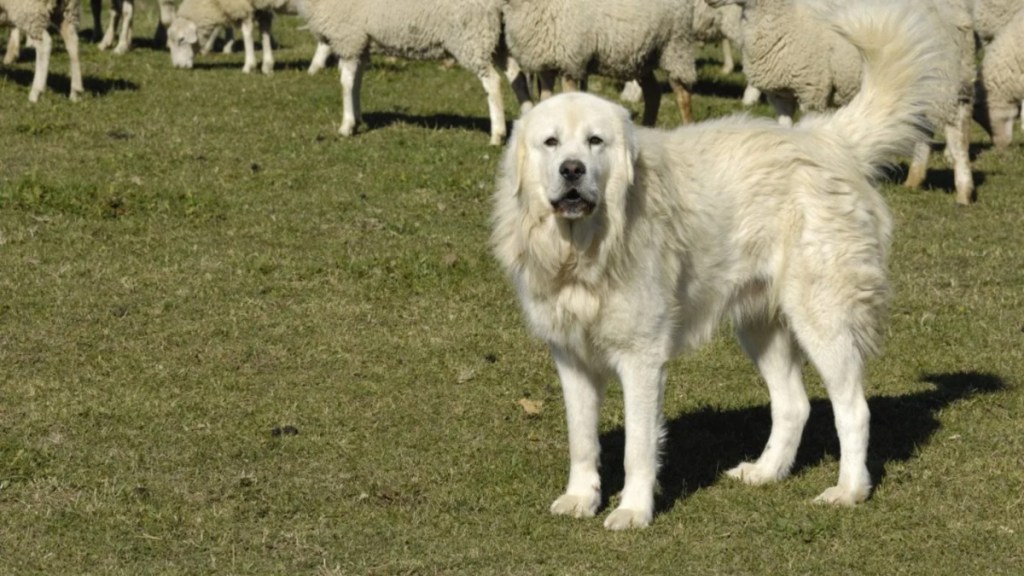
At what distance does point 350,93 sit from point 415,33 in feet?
2.82

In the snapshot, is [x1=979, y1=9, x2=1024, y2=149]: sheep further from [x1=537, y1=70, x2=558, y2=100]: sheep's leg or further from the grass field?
[x1=537, y1=70, x2=558, y2=100]: sheep's leg

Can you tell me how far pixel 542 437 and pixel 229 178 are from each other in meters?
5.86

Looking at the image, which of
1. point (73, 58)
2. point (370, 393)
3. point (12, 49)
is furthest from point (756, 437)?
point (12, 49)

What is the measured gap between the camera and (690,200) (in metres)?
6.45

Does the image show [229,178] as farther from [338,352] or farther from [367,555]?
[367,555]

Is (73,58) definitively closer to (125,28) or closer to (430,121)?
(430,121)

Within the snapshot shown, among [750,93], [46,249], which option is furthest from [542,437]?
[750,93]

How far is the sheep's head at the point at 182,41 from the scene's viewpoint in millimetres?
18828

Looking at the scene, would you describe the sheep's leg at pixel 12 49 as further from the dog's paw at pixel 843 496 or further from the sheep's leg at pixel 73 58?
the dog's paw at pixel 843 496

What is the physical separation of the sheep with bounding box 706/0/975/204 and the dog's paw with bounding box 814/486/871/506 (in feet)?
21.8

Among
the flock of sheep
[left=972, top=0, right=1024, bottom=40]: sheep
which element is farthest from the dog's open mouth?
[left=972, top=0, right=1024, bottom=40]: sheep

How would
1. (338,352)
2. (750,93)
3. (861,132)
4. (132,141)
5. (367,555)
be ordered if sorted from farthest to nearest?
(750,93) → (132,141) → (338,352) → (861,132) → (367,555)

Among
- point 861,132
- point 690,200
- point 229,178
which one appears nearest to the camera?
point 690,200

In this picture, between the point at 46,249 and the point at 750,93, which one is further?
the point at 750,93
